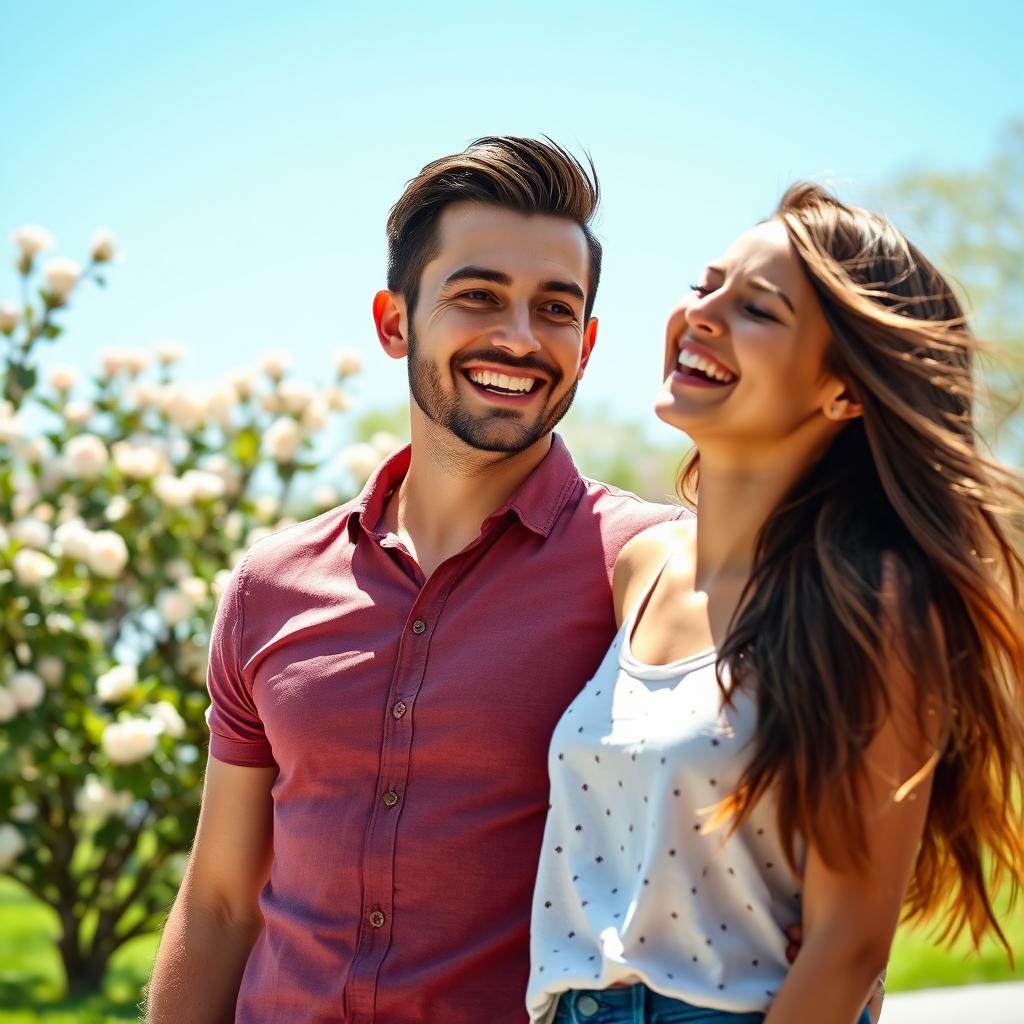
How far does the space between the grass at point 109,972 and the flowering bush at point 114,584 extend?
0.15m

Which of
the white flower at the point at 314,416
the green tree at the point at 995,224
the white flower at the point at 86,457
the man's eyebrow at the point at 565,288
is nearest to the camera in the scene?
the man's eyebrow at the point at 565,288

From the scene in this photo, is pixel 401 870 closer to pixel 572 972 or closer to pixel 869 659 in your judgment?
pixel 572 972

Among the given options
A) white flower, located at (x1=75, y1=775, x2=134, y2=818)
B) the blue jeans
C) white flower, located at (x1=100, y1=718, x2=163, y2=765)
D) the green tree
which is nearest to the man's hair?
the blue jeans

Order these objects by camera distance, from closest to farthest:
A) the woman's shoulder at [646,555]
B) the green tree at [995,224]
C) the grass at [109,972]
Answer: the woman's shoulder at [646,555] → the grass at [109,972] → the green tree at [995,224]

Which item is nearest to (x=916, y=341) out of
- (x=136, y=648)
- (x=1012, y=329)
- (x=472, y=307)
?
(x=472, y=307)

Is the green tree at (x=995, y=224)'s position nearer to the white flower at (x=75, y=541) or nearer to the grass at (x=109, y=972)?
the grass at (x=109, y=972)

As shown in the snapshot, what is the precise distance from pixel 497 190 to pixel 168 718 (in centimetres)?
257

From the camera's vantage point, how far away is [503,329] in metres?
2.68

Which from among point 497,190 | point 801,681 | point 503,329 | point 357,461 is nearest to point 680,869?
point 801,681

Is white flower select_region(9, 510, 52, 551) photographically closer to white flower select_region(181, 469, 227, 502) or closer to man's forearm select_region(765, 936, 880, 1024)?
white flower select_region(181, 469, 227, 502)

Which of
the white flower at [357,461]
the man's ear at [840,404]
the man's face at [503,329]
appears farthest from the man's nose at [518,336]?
the white flower at [357,461]

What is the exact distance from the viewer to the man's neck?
272 cm

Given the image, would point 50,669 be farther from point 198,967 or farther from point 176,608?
point 198,967

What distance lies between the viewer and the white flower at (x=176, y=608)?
16.1 feet
